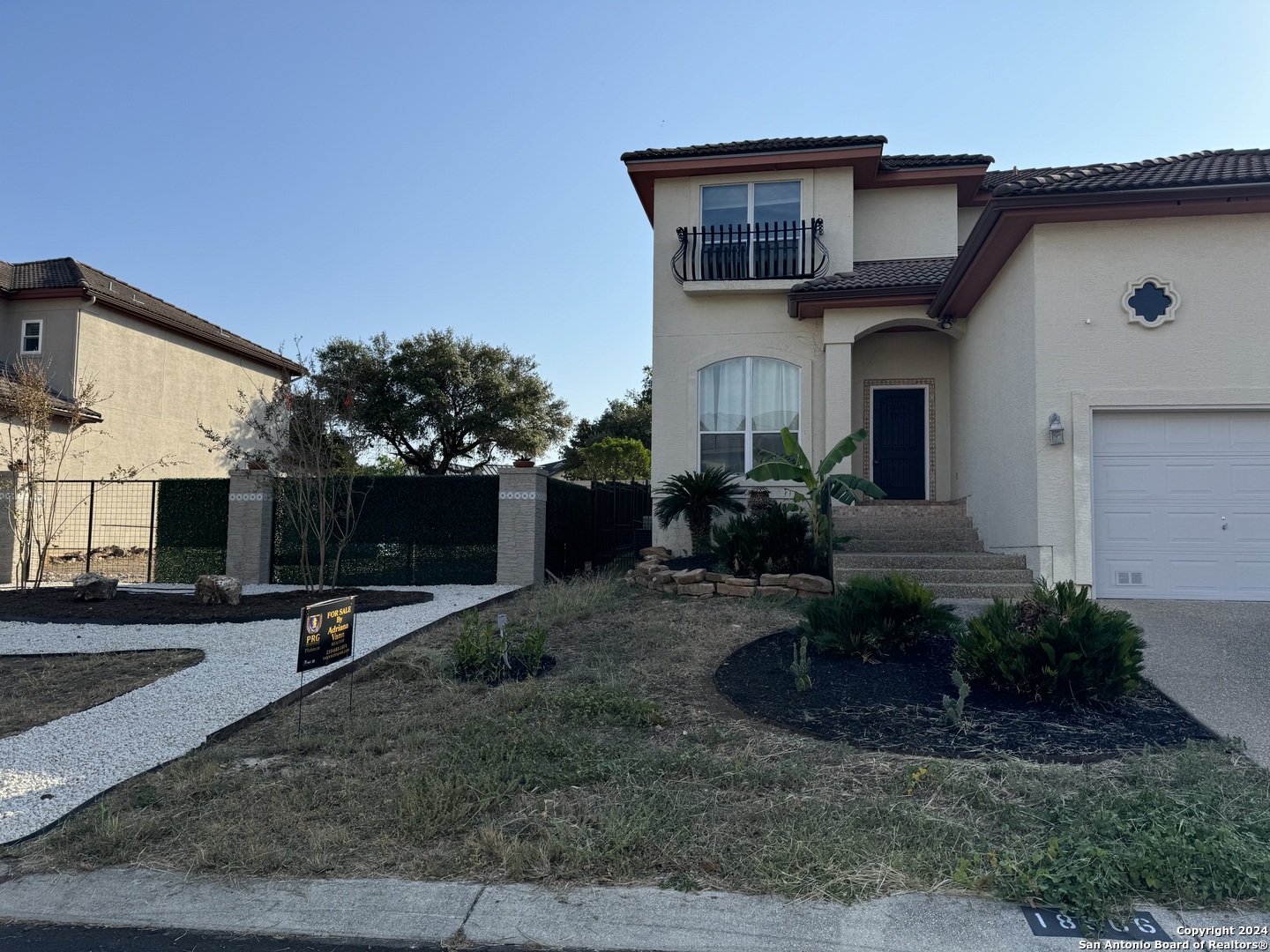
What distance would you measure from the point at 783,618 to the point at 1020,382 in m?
4.23

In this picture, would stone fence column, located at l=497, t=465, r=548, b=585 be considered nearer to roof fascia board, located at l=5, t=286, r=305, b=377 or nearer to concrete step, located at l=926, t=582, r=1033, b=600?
concrete step, located at l=926, t=582, r=1033, b=600

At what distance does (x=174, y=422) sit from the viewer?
78.6ft

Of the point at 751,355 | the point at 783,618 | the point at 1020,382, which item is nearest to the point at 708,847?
the point at 783,618

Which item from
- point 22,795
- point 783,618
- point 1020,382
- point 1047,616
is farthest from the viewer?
point 1020,382

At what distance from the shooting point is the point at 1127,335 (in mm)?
9703

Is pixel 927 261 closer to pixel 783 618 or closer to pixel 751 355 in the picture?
pixel 751 355

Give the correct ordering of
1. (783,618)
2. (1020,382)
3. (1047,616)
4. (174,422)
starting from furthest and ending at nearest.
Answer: (174,422)
(1020,382)
(783,618)
(1047,616)

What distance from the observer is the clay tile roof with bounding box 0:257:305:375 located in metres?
21.3

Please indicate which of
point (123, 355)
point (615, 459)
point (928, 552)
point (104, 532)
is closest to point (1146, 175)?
point (928, 552)

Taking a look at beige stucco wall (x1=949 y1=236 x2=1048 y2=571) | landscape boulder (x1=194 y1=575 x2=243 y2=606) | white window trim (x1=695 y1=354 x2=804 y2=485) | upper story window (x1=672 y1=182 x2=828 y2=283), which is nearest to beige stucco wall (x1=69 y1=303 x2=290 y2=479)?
landscape boulder (x1=194 y1=575 x2=243 y2=606)

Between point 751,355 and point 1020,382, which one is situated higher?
point 751,355

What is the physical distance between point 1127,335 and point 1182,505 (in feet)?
6.55

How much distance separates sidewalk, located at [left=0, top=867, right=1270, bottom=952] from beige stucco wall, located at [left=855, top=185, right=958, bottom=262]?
1425 cm

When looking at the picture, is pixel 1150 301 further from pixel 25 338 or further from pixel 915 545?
pixel 25 338
